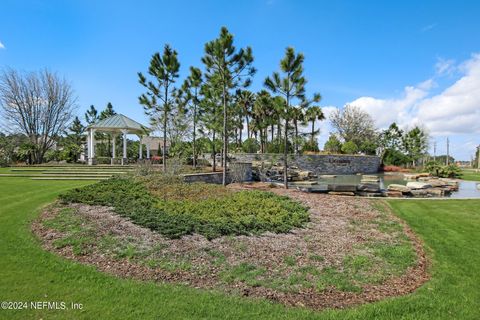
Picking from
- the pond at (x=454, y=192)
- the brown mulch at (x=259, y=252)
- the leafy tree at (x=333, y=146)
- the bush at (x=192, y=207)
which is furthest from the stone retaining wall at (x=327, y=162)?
the brown mulch at (x=259, y=252)

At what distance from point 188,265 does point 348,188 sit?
30.9ft

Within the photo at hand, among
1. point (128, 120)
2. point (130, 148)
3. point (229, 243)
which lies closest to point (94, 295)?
point (229, 243)

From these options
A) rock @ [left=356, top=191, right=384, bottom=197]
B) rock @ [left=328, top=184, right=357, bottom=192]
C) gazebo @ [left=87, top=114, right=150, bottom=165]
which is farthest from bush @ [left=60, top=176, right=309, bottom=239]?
gazebo @ [left=87, top=114, right=150, bottom=165]

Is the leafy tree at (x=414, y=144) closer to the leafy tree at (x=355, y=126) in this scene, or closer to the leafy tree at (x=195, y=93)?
the leafy tree at (x=355, y=126)

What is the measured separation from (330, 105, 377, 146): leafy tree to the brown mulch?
32.2 metres

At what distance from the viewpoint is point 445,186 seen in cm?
1455

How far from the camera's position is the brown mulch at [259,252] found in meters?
3.41

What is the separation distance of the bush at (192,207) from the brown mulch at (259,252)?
246mm

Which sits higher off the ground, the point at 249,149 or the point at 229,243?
the point at 249,149

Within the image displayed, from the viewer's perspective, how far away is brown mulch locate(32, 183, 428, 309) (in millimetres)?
3406

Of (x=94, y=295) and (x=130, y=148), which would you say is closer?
(x=94, y=295)

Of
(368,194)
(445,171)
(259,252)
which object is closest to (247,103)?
(445,171)

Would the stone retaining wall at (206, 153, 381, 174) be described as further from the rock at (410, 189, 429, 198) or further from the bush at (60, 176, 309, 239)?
the bush at (60, 176, 309, 239)

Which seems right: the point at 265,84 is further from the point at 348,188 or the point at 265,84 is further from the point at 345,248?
the point at 345,248
